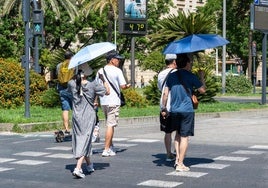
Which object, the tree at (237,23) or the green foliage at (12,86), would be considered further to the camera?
the tree at (237,23)

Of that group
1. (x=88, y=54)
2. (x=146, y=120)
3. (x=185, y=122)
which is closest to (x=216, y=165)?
(x=185, y=122)

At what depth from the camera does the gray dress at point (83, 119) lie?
9.05m

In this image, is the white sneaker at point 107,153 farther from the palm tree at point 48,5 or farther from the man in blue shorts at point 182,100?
the palm tree at point 48,5

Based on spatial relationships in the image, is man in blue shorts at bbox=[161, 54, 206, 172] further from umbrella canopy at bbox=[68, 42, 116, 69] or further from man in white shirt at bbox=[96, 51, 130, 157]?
man in white shirt at bbox=[96, 51, 130, 157]

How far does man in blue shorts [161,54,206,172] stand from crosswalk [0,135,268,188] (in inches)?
17.1

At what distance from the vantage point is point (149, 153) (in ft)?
38.9

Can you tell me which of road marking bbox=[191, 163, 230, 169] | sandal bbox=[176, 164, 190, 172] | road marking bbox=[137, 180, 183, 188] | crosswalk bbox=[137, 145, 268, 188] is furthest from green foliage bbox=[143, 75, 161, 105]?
road marking bbox=[137, 180, 183, 188]

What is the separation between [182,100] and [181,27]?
→ 18.4m

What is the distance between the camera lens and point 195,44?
9516 mm

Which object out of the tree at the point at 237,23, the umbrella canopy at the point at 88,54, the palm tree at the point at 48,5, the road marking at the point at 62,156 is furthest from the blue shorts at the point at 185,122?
the tree at the point at 237,23

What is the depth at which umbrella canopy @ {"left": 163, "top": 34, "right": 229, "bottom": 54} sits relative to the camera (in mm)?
9414

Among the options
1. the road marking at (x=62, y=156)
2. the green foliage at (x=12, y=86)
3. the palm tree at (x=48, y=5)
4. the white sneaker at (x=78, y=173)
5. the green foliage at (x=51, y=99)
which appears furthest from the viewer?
the palm tree at (x=48, y=5)

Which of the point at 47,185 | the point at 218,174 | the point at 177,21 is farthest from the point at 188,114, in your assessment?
the point at 177,21

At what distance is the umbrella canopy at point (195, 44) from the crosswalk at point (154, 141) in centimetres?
182
